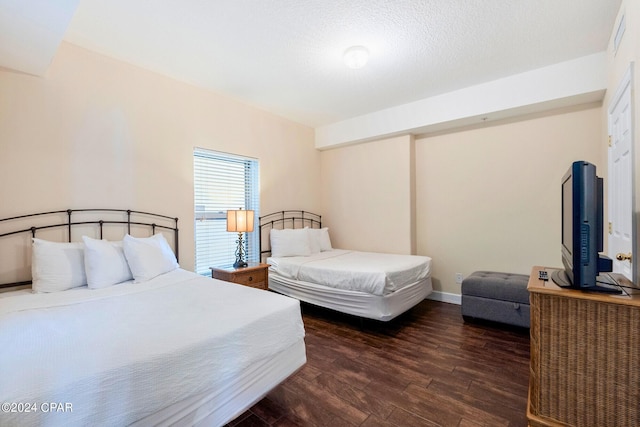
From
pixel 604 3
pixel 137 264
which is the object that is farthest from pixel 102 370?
pixel 604 3

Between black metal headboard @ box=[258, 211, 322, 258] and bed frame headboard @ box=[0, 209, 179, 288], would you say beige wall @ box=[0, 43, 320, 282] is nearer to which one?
bed frame headboard @ box=[0, 209, 179, 288]

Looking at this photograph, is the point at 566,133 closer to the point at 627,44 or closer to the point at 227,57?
the point at 627,44

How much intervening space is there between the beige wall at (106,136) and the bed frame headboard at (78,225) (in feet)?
0.21

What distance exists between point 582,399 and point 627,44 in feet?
7.42

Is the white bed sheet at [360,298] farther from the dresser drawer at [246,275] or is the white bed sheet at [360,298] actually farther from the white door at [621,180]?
the white door at [621,180]

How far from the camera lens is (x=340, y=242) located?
16.2 ft

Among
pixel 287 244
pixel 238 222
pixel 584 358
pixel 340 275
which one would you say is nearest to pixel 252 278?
pixel 238 222

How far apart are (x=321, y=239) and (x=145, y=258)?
264cm

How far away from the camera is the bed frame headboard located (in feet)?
7.14

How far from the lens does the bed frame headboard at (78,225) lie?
2.18 m

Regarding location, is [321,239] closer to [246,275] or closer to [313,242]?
[313,242]

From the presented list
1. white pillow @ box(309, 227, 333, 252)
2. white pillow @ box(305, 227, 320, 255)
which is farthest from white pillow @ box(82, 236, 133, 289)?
white pillow @ box(309, 227, 333, 252)

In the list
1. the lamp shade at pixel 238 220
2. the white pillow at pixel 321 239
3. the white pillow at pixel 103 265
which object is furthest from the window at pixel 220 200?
the white pillow at pixel 103 265

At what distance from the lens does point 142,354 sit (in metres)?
1.17
